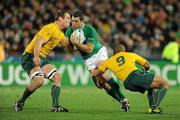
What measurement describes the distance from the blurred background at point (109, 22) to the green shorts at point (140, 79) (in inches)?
480

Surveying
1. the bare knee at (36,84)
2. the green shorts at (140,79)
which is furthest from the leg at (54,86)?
the green shorts at (140,79)

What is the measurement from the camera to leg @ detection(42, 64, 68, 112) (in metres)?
14.0

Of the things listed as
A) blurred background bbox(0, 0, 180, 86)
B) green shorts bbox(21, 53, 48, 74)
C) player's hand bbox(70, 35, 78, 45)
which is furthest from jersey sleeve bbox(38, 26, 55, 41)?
blurred background bbox(0, 0, 180, 86)

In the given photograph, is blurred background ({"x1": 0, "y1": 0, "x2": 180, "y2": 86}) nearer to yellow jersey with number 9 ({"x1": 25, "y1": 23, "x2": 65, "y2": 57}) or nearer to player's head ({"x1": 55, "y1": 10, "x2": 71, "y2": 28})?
yellow jersey with number 9 ({"x1": 25, "y1": 23, "x2": 65, "y2": 57})

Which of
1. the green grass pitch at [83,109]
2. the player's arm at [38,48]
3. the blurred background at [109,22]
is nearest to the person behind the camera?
the green grass pitch at [83,109]

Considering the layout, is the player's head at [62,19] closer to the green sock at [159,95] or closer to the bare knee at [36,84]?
the bare knee at [36,84]

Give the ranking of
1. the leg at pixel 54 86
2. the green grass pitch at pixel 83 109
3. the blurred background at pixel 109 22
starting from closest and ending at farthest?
the green grass pitch at pixel 83 109
the leg at pixel 54 86
the blurred background at pixel 109 22

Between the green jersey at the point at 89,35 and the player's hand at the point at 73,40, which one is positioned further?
the green jersey at the point at 89,35

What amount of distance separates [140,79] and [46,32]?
7.94 feet

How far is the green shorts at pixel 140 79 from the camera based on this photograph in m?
13.0

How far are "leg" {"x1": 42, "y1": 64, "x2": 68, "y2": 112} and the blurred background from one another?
1079 centimetres

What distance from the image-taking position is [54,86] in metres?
14.2

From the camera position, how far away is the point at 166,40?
2692 cm

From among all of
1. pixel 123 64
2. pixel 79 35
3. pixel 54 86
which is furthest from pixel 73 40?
pixel 123 64
